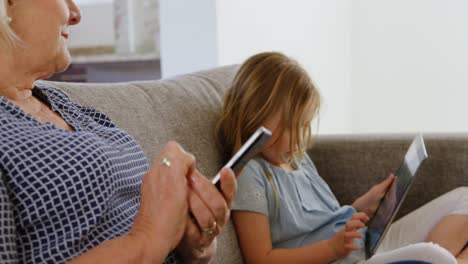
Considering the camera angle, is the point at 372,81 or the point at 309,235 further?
the point at 372,81

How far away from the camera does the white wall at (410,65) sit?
11.6 ft

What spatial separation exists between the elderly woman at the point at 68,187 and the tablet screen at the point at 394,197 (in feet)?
1.58

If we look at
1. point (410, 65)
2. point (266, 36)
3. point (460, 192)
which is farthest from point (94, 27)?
point (460, 192)

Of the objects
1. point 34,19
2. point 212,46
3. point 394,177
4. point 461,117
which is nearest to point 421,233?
point 394,177

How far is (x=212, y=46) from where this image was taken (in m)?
2.40

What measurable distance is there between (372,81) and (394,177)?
193 centimetres

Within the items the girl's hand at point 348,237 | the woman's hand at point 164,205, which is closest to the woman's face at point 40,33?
the woman's hand at point 164,205

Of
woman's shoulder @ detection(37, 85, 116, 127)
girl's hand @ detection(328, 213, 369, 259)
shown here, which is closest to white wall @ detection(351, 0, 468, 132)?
girl's hand @ detection(328, 213, 369, 259)

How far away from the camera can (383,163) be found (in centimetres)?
205

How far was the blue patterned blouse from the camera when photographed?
3.21ft

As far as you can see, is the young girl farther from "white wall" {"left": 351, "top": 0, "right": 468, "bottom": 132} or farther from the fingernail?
"white wall" {"left": 351, "top": 0, "right": 468, "bottom": 132}

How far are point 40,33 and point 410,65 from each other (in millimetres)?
2725

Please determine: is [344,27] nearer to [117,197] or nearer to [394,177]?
[394,177]

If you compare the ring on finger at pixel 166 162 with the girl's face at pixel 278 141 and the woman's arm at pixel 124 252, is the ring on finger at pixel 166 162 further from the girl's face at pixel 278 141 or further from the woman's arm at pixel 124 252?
the girl's face at pixel 278 141
